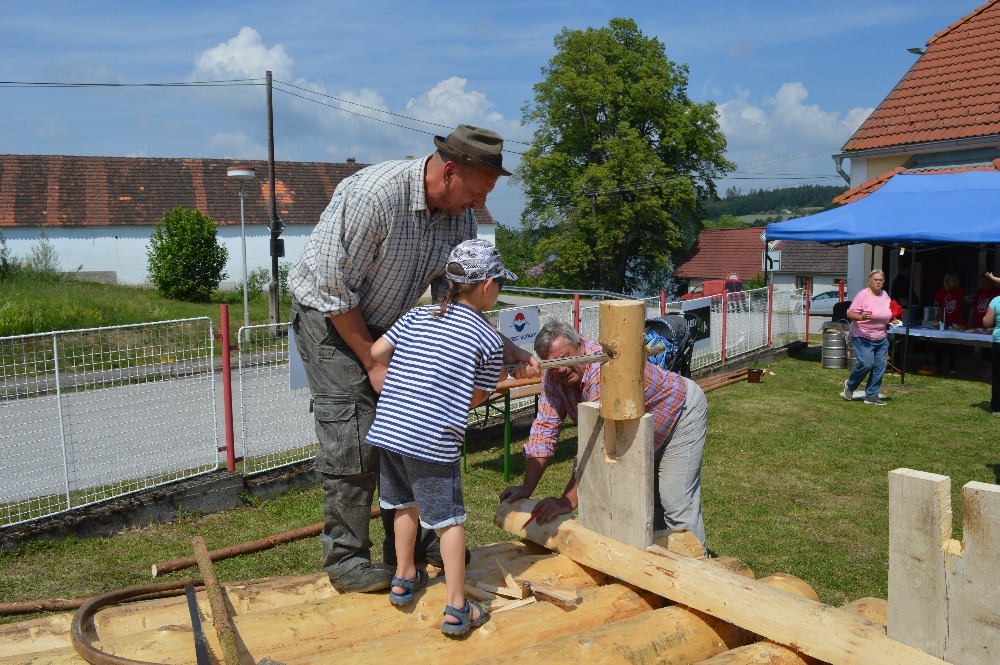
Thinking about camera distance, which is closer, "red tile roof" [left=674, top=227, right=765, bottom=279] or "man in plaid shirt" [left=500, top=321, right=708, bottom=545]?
"man in plaid shirt" [left=500, top=321, right=708, bottom=545]

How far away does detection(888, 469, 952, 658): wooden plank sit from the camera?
2.45 m

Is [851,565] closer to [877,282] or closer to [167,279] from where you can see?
[877,282]

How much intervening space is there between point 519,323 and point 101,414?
4.45 meters

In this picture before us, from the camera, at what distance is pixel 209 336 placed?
7090mm

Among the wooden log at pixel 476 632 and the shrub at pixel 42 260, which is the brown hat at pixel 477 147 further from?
the shrub at pixel 42 260

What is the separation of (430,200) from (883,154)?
52.5 feet

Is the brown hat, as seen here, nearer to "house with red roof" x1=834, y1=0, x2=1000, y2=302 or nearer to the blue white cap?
the blue white cap

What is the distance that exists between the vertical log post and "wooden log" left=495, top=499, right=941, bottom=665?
96 mm

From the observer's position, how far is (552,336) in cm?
404

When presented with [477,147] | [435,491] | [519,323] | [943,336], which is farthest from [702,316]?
[435,491]

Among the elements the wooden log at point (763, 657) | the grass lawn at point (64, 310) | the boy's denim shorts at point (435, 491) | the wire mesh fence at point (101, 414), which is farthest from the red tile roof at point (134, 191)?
the wooden log at point (763, 657)

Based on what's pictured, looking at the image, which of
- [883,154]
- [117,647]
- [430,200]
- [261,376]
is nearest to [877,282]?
[883,154]

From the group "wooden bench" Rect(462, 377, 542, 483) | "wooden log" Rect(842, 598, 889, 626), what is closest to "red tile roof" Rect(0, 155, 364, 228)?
"wooden bench" Rect(462, 377, 542, 483)

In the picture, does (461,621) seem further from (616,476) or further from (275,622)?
(616,476)
